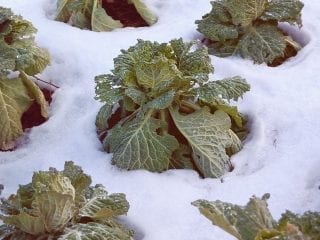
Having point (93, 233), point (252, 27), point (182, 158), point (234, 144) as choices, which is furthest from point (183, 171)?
point (252, 27)

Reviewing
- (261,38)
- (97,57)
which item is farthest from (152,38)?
(261,38)

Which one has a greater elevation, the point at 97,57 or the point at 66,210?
the point at 66,210

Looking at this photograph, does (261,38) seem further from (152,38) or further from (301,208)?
(301,208)

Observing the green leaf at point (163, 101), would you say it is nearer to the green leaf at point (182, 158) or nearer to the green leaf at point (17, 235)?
the green leaf at point (182, 158)

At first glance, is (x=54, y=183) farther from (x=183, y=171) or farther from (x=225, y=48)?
(x=225, y=48)

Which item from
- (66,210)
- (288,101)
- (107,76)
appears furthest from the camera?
(288,101)

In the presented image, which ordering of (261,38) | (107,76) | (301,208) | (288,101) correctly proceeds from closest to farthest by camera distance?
1. (301,208)
2. (107,76)
3. (288,101)
4. (261,38)

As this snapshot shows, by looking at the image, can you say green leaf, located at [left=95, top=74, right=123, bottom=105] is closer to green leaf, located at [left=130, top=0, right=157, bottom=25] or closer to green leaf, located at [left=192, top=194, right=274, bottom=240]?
green leaf, located at [left=192, top=194, right=274, bottom=240]

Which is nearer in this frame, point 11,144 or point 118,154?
point 118,154

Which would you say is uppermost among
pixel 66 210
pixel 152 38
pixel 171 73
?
pixel 171 73
